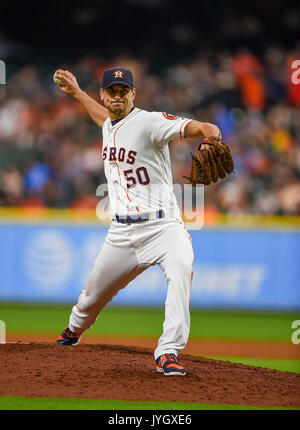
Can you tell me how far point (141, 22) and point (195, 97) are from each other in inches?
146

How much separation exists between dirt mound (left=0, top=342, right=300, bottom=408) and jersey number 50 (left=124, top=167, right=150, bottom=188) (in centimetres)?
134

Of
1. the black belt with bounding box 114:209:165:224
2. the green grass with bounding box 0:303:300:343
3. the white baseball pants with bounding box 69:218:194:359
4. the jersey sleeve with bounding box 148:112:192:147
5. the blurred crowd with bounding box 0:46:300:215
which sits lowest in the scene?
the green grass with bounding box 0:303:300:343

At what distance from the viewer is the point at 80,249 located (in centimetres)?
995

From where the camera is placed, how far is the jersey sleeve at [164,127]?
4430 mm

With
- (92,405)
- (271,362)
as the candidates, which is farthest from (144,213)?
(271,362)

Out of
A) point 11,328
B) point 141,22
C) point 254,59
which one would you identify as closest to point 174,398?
point 11,328

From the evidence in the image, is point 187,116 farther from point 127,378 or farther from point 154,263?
point 127,378

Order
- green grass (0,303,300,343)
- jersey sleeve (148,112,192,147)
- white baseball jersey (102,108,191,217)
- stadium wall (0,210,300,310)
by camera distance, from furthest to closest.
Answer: stadium wall (0,210,300,310) < green grass (0,303,300,343) < white baseball jersey (102,108,191,217) < jersey sleeve (148,112,192,147)

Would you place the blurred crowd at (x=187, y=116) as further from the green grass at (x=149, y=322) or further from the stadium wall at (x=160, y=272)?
the green grass at (x=149, y=322)

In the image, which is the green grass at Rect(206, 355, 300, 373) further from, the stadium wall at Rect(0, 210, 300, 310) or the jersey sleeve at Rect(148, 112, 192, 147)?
the stadium wall at Rect(0, 210, 300, 310)

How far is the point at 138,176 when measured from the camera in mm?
4742

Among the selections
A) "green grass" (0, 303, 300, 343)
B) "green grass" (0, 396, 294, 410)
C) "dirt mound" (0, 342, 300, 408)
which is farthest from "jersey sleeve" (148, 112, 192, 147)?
"green grass" (0, 303, 300, 343)

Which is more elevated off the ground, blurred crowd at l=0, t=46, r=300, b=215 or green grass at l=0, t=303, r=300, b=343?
blurred crowd at l=0, t=46, r=300, b=215

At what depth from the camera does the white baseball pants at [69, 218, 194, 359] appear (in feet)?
14.8
